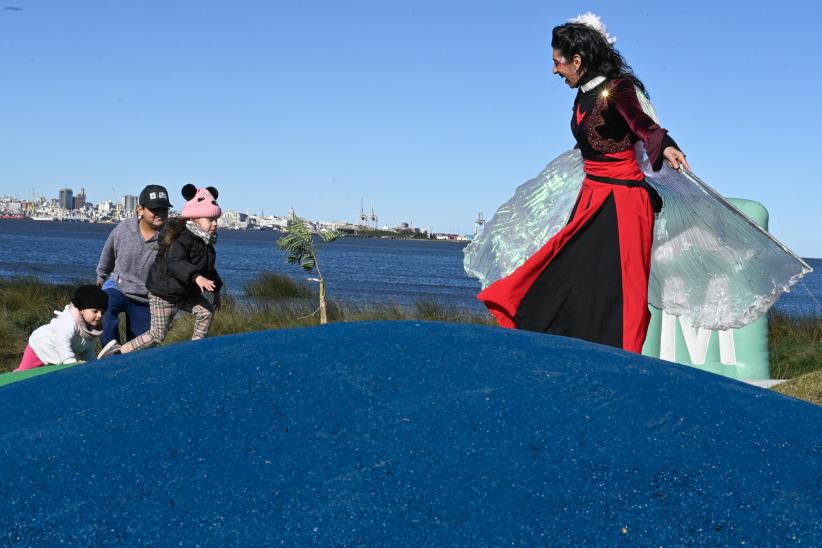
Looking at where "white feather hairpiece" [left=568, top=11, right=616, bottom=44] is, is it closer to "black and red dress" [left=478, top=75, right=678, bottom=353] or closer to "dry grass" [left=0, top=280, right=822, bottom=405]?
"black and red dress" [left=478, top=75, right=678, bottom=353]

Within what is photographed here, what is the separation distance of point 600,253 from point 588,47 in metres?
1.04

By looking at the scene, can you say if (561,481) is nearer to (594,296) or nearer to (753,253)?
(594,296)

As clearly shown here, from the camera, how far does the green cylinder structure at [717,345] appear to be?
336 inches

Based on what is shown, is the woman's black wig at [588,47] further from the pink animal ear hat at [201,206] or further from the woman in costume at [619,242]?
the pink animal ear hat at [201,206]

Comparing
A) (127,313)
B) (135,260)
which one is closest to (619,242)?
(135,260)

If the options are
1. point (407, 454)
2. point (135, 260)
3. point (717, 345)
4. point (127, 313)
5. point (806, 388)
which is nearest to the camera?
point (407, 454)

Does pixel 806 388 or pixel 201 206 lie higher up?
pixel 201 206

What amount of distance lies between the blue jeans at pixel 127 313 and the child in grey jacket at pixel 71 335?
0.83 meters

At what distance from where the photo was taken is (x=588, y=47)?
17.4 ft

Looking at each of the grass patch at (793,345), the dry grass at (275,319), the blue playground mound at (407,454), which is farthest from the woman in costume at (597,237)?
the grass patch at (793,345)

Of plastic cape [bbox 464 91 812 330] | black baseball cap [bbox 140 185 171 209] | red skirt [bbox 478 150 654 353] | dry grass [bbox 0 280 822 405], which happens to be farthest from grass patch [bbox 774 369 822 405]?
black baseball cap [bbox 140 185 171 209]

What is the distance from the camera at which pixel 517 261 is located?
5785 millimetres

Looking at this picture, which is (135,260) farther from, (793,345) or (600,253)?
(793,345)

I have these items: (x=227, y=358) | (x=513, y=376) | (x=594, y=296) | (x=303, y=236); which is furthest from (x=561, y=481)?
(x=303, y=236)
